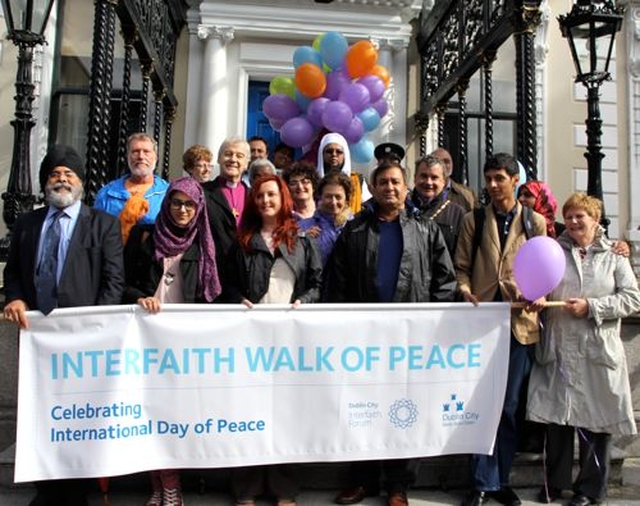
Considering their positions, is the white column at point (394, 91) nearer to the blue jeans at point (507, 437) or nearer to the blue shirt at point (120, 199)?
the blue shirt at point (120, 199)

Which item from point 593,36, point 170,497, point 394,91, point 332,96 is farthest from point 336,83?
point 170,497

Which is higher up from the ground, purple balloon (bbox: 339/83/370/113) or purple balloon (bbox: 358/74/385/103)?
purple balloon (bbox: 358/74/385/103)

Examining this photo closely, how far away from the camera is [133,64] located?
9766 millimetres

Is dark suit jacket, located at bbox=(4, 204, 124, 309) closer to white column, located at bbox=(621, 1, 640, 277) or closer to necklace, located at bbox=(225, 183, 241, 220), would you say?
necklace, located at bbox=(225, 183, 241, 220)

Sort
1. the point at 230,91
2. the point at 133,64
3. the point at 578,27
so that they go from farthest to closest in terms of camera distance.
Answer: the point at 133,64
the point at 230,91
the point at 578,27

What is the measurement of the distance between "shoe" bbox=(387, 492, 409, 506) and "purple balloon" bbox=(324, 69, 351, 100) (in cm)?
495

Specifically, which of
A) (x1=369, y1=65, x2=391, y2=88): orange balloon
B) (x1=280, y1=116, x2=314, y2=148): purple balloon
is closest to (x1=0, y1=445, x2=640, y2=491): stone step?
(x1=280, y1=116, x2=314, y2=148): purple balloon

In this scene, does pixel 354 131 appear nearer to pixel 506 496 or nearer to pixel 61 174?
pixel 61 174

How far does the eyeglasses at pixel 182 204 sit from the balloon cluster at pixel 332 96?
12.2 feet

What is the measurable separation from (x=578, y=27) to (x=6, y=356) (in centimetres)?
567

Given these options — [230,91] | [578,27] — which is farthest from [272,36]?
[578,27]

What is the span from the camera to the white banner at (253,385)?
11.0 feet

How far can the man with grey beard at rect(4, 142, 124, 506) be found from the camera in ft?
11.3

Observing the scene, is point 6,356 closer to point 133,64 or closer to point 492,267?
point 492,267
